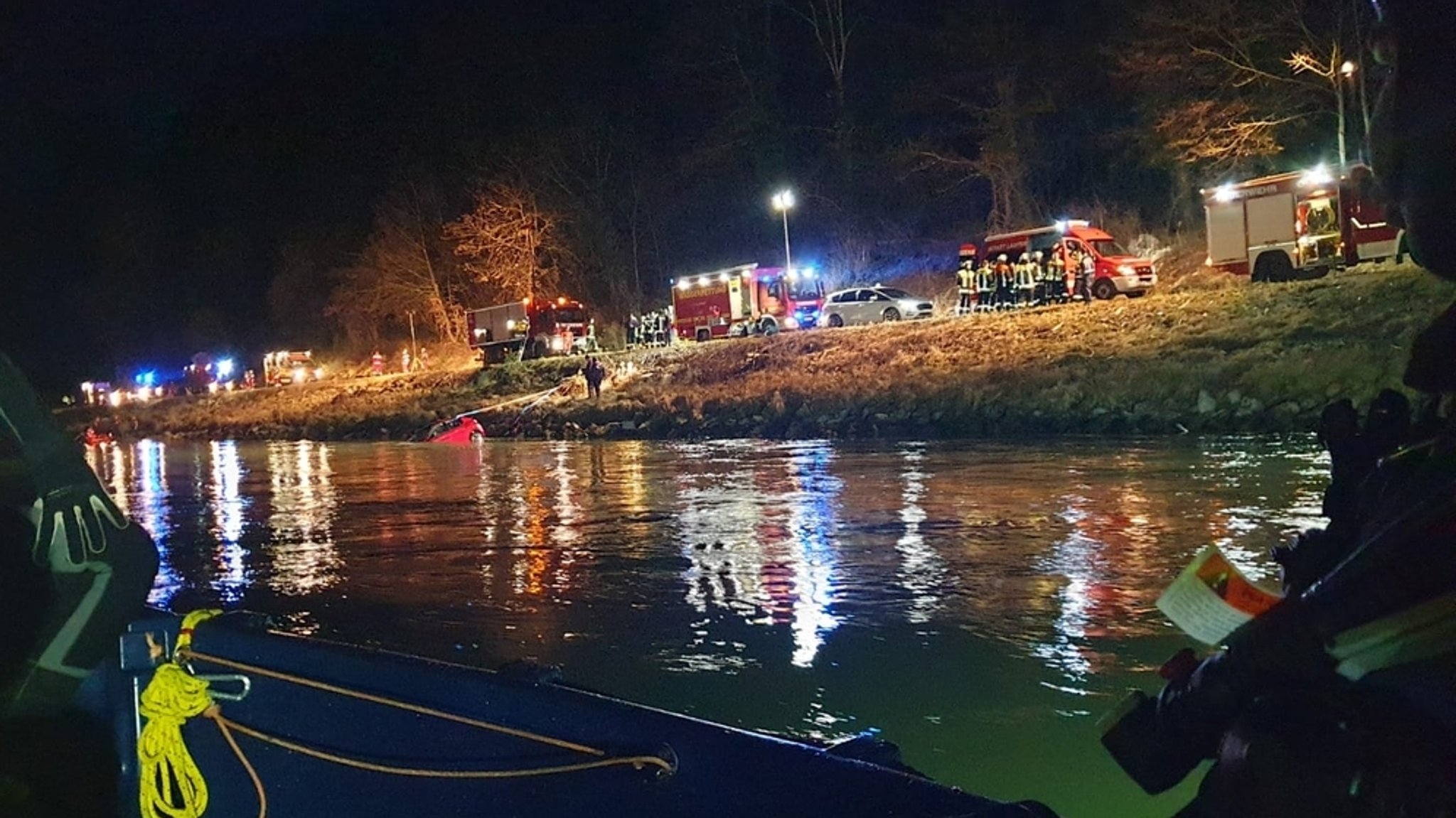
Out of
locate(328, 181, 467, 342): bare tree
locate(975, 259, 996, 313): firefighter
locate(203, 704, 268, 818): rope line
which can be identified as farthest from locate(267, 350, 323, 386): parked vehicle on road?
locate(203, 704, 268, 818): rope line

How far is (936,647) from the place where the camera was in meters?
7.64

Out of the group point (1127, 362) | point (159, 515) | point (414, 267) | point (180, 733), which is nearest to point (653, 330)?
point (414, 267)

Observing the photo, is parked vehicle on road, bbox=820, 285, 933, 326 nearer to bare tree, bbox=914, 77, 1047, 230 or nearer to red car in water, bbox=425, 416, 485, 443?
bare tree, bbox=914, 77, 1047, 230

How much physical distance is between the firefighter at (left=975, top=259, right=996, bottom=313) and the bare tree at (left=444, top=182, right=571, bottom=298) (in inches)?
1055

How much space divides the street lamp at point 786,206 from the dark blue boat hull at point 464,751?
40.5 metres

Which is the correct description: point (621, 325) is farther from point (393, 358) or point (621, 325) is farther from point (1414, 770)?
point (1414, 770)

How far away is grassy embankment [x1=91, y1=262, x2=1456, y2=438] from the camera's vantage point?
2189 cm

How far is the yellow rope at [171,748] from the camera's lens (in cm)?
306

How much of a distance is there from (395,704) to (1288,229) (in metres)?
31.2

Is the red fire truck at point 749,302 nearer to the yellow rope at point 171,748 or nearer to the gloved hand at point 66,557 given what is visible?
the gloved hand at point 66,557

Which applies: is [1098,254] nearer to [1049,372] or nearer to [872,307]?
[872,307]

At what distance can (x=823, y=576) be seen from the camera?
10047 mm

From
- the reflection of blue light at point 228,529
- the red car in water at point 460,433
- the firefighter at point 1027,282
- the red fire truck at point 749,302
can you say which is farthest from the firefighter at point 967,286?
the reflection of blue light at point 228,529

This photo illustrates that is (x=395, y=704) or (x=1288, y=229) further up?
(x=1288, y=229)
